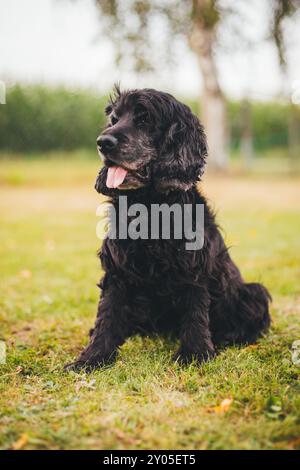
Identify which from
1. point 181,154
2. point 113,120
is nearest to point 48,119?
point 113,120

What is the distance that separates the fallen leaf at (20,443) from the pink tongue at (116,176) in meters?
1.46

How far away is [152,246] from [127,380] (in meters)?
0.79

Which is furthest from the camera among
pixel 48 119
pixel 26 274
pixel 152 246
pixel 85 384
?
pixel 48 119

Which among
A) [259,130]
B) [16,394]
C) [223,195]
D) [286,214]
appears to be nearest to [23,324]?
[16,394]

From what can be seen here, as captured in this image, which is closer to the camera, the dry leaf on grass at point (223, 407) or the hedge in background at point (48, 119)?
the dry leaf on grass at point (223, 407)

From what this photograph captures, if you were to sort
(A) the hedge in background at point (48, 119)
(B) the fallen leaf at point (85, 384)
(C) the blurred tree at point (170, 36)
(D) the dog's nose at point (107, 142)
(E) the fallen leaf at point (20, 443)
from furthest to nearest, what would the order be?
1. (A) the hedge in background at point (48, 119)
2. (C) the blurred tree at point (170, 36)
3. (D) the dog's nose at point (107, 142)
4. (B) the fallen leaf at point (85, 384)
5. (E) the fallen leaf at point (20, 443)

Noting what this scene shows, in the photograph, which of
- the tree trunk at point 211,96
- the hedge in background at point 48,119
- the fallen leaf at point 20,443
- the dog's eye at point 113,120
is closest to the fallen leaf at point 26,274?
the dog's eye at point 113,120

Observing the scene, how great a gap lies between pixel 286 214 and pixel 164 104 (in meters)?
7.56

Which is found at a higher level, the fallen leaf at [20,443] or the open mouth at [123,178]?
the open mouth at [123,178]

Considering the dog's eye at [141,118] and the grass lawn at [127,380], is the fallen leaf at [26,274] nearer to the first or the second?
the grass lawn at [127,380]

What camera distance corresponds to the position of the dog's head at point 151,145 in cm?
305

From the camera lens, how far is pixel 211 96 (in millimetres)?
17172

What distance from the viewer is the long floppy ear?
10.2 ft

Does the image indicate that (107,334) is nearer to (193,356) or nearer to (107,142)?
(193,356)
